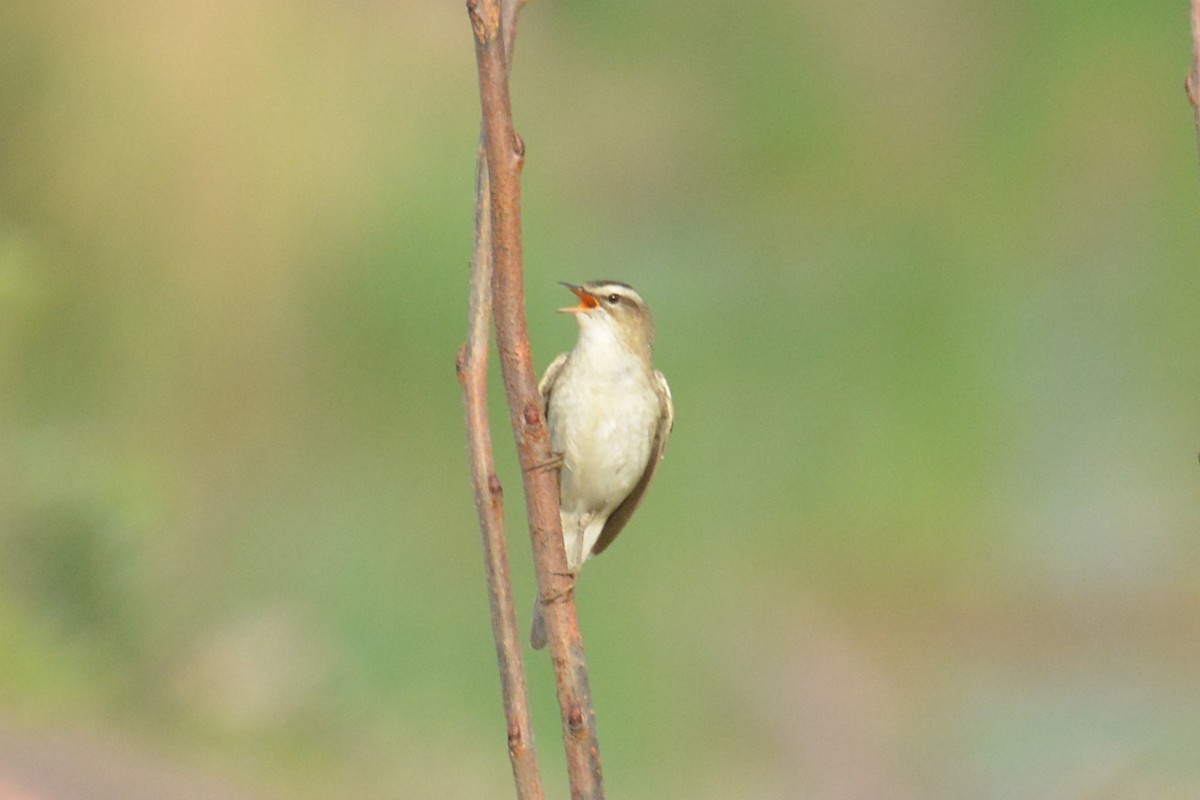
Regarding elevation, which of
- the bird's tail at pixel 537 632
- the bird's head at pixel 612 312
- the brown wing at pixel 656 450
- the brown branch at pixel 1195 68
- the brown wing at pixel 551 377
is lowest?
the bird's tail at pixel 537 632

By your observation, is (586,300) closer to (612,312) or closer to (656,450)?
(612,312)

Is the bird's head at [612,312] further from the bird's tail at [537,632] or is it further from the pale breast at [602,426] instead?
the bird's tail at [537,632]

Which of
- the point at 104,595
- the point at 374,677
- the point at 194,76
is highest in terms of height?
the point at 194,76

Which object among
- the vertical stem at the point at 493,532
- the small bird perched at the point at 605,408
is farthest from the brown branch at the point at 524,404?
the small bird perched at the point at 605,408

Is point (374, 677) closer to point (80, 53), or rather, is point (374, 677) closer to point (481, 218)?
point (80, 53)

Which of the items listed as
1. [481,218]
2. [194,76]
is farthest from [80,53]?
[481,218]

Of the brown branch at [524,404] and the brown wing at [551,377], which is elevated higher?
the brown branch at [524,404]
